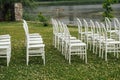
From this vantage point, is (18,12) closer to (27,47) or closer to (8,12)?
(8,12)

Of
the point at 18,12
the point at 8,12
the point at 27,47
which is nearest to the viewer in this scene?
the point at 27,47

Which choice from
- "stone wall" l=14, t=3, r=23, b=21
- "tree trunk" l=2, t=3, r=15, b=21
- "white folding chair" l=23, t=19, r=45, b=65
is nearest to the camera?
"white folding chair" l=23, t=19, r=45, b=65

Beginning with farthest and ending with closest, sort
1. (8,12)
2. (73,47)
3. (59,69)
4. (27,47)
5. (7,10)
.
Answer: (7,10)
(8,12)
(73,47)
(27,47)
(59,69)

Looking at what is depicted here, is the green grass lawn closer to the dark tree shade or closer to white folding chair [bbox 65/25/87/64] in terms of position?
white folding chair [bbox 65/25/87/64]

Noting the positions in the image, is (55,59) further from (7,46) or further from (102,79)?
(102,79)

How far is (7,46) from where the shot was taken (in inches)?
359

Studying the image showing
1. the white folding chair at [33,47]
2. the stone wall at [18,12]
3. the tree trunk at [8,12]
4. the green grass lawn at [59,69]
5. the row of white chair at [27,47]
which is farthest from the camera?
the tree trunk at [8,12]

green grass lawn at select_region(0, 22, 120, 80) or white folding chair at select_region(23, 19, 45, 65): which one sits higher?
white folding chair at select_region(23, 19, 45, 65)

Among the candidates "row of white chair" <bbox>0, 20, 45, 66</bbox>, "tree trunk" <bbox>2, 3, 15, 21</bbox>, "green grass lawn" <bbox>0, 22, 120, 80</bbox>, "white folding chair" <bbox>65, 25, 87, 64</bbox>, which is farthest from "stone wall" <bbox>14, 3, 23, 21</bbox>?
"white folding chair" <bbox>65, 25, 87, 64</bbox>

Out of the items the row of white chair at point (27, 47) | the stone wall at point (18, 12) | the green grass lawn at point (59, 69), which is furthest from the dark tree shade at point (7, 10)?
the row of white chair at point (27, 47)

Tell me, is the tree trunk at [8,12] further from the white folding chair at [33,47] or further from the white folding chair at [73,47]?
the white folding chair at [73,47]

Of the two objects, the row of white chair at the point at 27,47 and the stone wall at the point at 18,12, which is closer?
the row of white chair at the point at 27,47

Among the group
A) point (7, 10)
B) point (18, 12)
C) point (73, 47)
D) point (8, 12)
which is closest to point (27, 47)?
point (73, 47)

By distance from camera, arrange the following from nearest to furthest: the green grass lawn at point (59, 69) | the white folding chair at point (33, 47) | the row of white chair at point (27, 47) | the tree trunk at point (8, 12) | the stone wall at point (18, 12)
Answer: the green grass lawn at point (59, 69) < the row of white chair at point (27, 47) < the white folding chair at point (33, 47) < the stone wall at point (18, 12) < the tree trunk at point (8, 12)
